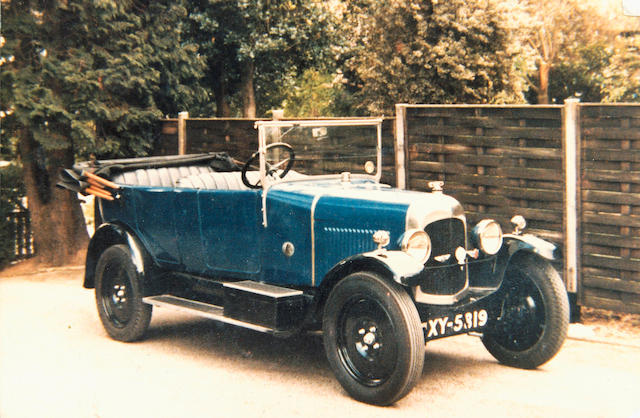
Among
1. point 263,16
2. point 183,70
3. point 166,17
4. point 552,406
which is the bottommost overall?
point 552,406

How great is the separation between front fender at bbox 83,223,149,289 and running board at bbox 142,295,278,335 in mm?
306

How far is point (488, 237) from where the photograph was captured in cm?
559

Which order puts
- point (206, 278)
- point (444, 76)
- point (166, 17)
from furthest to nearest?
point (444, 76) < point (166, 17) < point (206, 278)

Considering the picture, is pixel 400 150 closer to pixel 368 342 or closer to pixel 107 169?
pixel 107 169

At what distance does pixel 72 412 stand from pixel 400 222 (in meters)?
2.50

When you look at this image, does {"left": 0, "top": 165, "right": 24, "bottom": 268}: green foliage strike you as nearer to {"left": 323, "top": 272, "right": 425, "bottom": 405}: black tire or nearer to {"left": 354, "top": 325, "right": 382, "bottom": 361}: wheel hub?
{"left": 323, "top": 272, "right": 425, "bottom": 405}: black tire

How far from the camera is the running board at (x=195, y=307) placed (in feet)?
19.2

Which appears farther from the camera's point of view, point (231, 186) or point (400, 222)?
point (231, 186)

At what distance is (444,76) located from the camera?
2116 cm

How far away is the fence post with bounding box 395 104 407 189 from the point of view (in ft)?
26.7

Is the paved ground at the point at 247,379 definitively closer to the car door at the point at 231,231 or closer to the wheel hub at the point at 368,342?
the wheel hub at the point at 368,342

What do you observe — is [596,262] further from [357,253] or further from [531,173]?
[357,253]

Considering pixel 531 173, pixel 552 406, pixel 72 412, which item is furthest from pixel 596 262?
pixel 72 412

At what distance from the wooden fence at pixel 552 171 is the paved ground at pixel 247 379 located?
2.50ft
